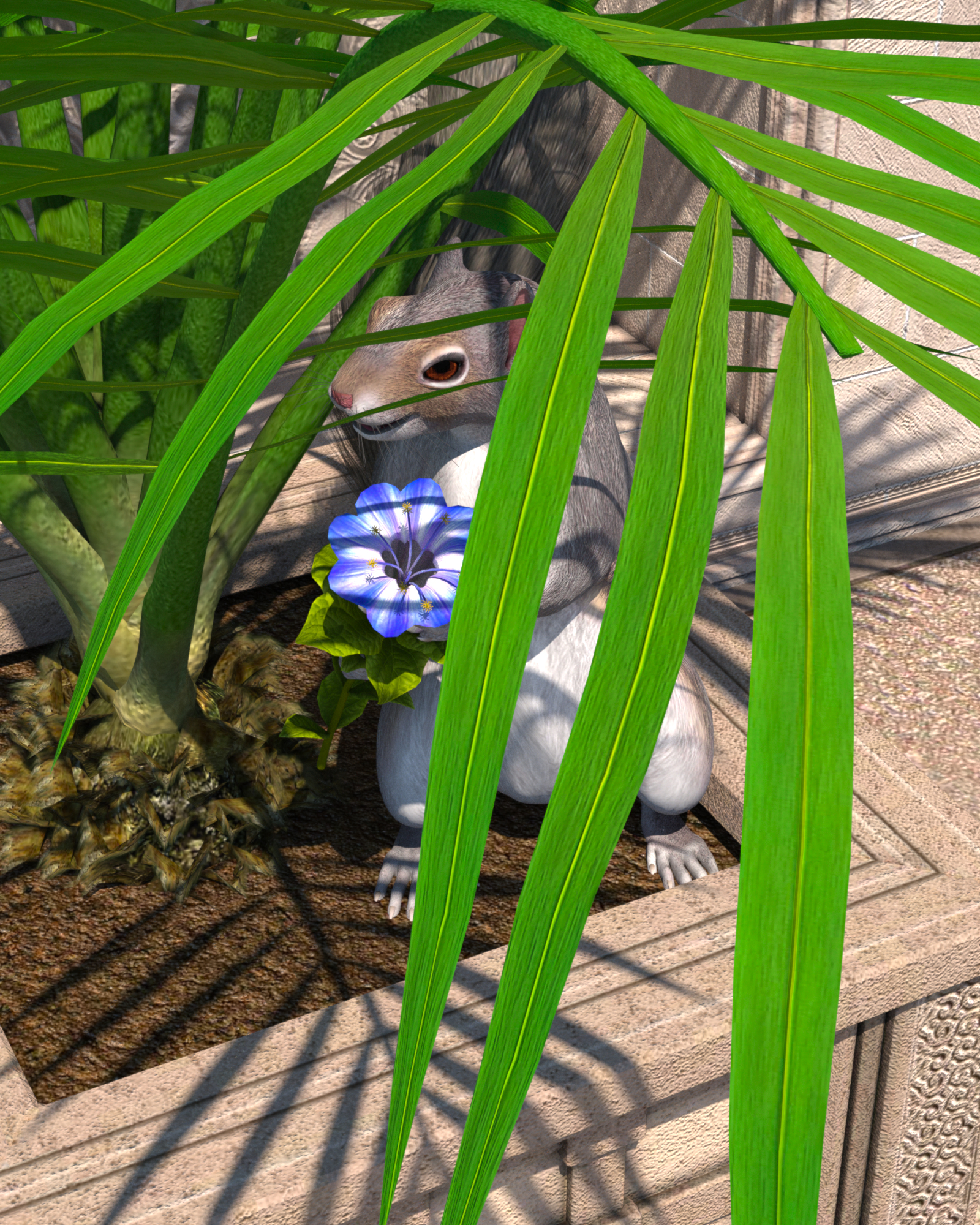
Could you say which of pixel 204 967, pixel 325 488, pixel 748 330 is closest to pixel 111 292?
pixel 204 967

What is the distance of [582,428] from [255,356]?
0.09m

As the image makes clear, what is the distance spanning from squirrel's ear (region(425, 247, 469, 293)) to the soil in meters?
0.59

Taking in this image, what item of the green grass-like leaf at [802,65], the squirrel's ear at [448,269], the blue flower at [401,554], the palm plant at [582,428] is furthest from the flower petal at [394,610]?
the green grass-like leaf at [802,65]

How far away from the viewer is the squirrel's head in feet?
2.95

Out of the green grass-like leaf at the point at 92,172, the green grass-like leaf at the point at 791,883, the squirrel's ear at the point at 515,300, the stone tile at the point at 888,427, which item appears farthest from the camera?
the stone tile at the point at 888,427

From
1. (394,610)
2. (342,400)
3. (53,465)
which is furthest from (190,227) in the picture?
(394,610)

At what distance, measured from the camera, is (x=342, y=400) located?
894mm

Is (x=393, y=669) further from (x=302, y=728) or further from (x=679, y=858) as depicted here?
(x=679, y=858)

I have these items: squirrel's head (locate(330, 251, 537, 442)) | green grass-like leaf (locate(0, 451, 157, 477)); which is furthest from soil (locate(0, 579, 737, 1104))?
green grass-like leaf (locate(0, 451, 157, 477))

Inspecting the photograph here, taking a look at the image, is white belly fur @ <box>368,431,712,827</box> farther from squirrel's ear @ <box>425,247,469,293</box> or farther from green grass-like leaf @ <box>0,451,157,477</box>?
green grass-like leaf @ <box>0,451,157,477</box>

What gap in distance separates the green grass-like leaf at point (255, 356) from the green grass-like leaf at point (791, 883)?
0.49 feet

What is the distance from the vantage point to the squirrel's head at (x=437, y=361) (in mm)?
898

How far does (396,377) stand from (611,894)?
0.61m

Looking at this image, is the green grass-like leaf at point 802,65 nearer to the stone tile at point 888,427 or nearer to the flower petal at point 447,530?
the flower petal at point 447,530
